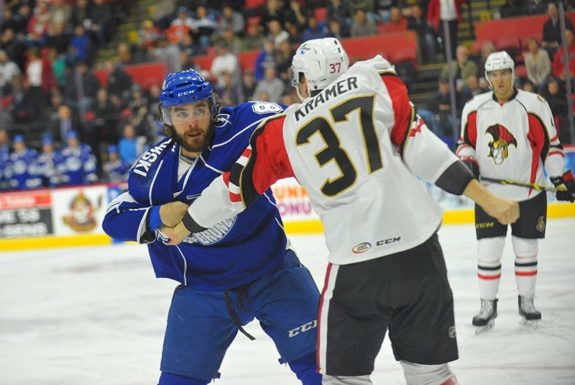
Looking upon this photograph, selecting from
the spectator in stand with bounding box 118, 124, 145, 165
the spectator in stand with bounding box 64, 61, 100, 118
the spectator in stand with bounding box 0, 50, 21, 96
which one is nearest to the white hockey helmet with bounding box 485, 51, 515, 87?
the spectator in stand with bounding box 118, 124, 145, 165

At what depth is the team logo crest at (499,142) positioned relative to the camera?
4.68 m

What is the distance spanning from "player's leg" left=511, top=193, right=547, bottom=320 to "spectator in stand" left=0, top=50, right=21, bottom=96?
29.6 ft

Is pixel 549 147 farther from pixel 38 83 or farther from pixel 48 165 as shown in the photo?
pixel 38 83

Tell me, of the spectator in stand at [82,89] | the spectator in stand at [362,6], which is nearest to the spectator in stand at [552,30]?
the spectator in stand at [362,6]

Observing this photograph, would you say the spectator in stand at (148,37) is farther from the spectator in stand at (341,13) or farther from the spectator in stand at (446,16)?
the spectator in stand at (446,16)

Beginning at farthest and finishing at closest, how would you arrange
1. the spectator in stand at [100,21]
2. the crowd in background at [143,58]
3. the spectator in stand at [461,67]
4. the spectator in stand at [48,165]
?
the spectator in stand at [100,21] < the spectator in stand at [48,165] < the crowd in background at [143,58] < the spectator in stand at [461,67]

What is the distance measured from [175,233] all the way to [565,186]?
245 cm

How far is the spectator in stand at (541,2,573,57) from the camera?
7630 millimetres

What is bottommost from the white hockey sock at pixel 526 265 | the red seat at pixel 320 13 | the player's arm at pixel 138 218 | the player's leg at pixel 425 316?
the white hockey sock at pixel 526 265

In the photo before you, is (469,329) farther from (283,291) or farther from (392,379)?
(283,291)

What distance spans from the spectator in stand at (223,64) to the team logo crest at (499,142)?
5.89 metres

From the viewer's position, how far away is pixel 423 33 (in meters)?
9.01

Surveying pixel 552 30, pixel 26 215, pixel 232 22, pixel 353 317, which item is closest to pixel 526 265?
pixel 353 317

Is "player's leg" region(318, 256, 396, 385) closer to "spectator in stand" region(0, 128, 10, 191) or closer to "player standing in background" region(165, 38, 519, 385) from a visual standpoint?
"player standing in background" region(165, 38, 519, 385)
